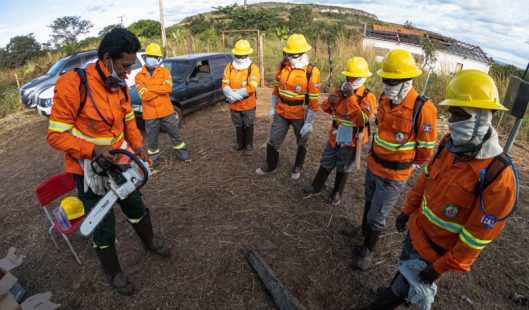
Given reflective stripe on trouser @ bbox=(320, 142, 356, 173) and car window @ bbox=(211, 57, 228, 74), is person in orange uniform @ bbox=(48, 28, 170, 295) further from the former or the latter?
car window @ bbox=(211, 57, 228, 74)

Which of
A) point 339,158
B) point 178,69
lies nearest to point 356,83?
point 339,158

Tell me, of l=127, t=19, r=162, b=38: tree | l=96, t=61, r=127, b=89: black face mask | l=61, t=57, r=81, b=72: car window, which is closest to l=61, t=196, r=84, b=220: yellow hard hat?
l=96, t=61, r=127, b=89: black face mask

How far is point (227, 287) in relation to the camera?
8.85 ft

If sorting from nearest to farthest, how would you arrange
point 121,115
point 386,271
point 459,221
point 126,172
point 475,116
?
1. point 475,116
2. point 459,221
3. point 126,172
4. point 121,115
5. point 386,271

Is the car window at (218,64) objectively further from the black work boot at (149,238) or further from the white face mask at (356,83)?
the black work boot at (149,238)

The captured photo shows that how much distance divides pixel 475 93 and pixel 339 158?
1991 mm

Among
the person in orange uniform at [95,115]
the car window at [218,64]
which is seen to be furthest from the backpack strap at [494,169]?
the car window at [218,64]

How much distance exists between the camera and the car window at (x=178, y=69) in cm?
675

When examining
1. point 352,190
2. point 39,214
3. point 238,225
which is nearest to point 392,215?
point 352,190

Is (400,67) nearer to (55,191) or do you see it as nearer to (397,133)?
(397,133)

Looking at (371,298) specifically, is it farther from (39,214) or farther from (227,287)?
(39,214)

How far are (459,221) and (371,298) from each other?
1316 mm

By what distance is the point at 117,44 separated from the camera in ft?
6.77

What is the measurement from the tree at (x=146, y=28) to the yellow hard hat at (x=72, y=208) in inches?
943
